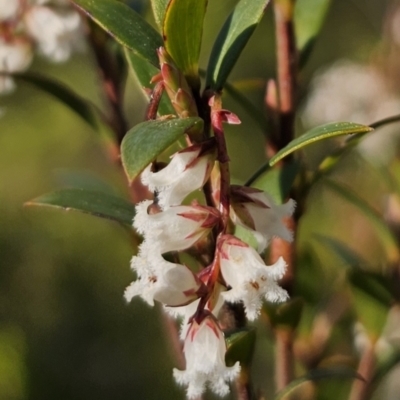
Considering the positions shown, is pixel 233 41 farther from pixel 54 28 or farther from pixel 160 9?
pixel 54 28

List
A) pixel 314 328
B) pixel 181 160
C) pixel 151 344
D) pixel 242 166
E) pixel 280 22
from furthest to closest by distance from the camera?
pixel 242 166 → pixel 151 344 → pixel 314 328 → pixel 280 22 → pixel 181 160

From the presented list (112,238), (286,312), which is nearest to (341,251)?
(286,312)

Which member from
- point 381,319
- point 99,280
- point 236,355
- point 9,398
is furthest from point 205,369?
point 99,280

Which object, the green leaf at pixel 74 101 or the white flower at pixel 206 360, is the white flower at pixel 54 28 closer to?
the green leaf at pixel 74 101

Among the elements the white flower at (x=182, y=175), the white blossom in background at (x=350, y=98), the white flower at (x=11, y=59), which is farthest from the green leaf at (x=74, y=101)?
the white blossom in background at (x=350, y=98)

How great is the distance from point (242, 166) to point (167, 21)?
239 centimetres

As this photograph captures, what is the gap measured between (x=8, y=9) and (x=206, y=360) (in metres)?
0.42

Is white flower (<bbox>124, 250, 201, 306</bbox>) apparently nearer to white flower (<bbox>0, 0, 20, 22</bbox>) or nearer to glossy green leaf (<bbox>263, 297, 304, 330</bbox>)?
glossy green leaf (<bbox>263, 297, 304, 330</bbox>)

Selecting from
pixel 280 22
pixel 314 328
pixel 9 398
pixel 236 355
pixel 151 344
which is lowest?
pixel 151 344

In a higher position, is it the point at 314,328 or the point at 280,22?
the point at 280,22

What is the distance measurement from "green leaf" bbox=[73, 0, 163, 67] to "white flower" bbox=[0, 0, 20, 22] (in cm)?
26

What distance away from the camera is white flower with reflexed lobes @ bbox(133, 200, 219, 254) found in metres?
0.38

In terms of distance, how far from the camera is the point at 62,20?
0.65 meters

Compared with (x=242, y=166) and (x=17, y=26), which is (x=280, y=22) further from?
(x=242, y=166)
